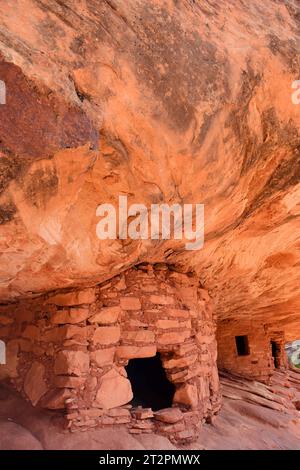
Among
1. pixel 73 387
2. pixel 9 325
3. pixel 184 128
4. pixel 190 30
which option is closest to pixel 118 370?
pixel 73 387

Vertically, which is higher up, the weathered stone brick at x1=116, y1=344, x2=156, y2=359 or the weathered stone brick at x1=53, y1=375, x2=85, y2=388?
the weathered stone brick at x1=116, y1=344, x2=156, y2=359

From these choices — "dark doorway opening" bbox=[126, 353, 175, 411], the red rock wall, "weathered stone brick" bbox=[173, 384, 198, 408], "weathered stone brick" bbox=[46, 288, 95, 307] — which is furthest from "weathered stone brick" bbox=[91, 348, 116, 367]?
the red rock wall

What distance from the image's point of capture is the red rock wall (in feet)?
19.7

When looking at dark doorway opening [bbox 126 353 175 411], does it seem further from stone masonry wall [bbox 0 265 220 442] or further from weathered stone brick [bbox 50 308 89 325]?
weathered stone brick [bbox 50 308 89 325]

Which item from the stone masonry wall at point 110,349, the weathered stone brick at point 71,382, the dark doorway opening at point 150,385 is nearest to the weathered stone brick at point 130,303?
the stone masonry wall at point 110,349

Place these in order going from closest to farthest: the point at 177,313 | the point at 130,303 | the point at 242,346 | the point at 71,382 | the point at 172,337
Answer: the point at 71,382 < the point at 130,303 < the point at 172,337 < the point at 177,313 < the point at 242,346

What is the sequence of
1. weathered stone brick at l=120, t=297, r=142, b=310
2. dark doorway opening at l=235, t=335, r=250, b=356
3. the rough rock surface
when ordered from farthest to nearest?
1. dark doorway opening at l=235, t=335, r=250, b=356
2. weathered stone brick at l=120, t=297, r=142, b=310
3. the rough rock surface

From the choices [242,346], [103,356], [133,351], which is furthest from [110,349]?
[242,346]

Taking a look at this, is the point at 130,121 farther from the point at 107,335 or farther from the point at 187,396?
the point at 187,396

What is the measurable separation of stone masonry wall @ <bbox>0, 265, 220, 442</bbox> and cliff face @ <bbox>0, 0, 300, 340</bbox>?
0.28 meters

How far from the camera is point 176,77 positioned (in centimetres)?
196

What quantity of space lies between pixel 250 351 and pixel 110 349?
3930 millimetres

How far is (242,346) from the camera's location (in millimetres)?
6500

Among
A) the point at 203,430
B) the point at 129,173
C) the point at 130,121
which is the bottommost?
the point at 203,430
